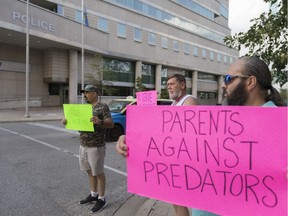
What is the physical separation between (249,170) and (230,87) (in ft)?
1.79

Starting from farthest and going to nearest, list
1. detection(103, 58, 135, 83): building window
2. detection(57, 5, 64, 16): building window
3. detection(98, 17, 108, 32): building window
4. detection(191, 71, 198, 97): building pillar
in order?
detection(191, 71, 198, 97): building pillar < detection(103, 58, 135, 83): building window < detection(98, 17, 108, 32): building window < detection(57, 5, 64, 16): building window

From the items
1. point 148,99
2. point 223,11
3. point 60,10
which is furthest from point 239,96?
point 223,11

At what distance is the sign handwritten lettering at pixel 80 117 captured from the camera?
13.6 ft

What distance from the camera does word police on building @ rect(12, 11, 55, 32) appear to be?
87.7 feet

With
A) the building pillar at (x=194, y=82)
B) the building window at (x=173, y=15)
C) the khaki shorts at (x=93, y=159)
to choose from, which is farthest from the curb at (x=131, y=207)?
the building pillar at (x=194, y=82)

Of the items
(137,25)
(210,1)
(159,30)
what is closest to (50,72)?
(137,25)

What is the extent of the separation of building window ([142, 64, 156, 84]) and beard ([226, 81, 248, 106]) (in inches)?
1712

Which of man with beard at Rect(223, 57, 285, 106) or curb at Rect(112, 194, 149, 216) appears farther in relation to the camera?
curb at Rect(112, 194, 149, 216)

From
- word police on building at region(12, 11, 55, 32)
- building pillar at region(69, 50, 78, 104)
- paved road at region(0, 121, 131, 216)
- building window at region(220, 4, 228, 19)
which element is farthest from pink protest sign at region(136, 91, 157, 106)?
building window at region(220, 4, 228, 19)

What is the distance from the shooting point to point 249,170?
178 cm

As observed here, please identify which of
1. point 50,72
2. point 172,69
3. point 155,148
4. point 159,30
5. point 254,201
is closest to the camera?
point 254,201

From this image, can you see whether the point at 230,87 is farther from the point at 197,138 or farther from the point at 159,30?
the point at 159,30

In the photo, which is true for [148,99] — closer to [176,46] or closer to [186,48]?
[176,46]

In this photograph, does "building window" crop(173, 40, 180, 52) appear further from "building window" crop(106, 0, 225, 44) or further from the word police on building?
the word police on building
